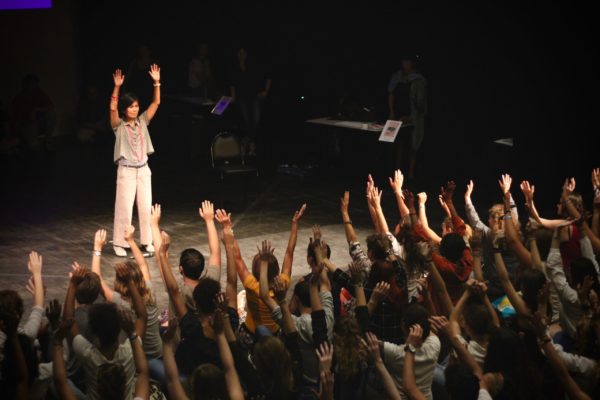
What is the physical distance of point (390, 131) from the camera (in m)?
11.4

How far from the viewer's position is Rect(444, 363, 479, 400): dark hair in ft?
14.2

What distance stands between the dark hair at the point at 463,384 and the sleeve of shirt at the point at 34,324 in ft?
7.32

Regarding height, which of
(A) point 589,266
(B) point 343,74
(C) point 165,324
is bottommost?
(C) point 165,324

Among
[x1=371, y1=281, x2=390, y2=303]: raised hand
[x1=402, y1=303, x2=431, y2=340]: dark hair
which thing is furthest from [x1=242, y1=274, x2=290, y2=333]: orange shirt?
[x1=402, y1=303, x2=431, y2=340]: dark hair

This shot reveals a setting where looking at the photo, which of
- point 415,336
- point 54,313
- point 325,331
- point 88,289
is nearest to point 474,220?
point 325,331

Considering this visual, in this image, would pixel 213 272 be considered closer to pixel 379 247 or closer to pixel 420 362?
pixel 379 247

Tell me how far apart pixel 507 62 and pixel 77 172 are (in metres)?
5.84

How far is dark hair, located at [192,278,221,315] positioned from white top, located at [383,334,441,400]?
99cm

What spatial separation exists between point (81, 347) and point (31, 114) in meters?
9.42

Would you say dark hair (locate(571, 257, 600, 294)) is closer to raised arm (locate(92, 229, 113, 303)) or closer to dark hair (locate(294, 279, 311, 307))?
dark hair (locate(294, 279, 311, 307))

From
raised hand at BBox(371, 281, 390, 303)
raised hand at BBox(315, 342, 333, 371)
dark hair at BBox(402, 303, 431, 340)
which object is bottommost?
dark hair at BBox(402, 303, 431, 340)

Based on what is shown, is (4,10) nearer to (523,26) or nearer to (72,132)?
(72,132)

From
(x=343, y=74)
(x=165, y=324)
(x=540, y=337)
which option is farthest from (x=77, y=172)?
(x=540, y=337)

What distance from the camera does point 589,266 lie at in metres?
5.59
